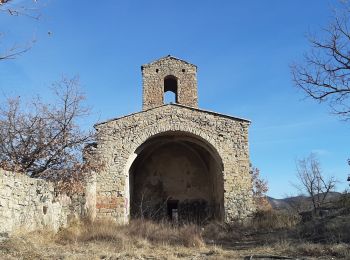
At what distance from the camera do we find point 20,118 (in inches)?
493

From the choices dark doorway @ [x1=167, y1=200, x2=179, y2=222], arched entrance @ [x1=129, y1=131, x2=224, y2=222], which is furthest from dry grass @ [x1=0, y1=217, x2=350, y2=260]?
dark doorway @ [x1=167, y1=200, x2=179, y2=222]

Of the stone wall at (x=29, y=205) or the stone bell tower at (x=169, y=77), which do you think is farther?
the stone bell tower at (x=169, y=77)

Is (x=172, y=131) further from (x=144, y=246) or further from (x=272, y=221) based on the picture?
(x=144, y=246)

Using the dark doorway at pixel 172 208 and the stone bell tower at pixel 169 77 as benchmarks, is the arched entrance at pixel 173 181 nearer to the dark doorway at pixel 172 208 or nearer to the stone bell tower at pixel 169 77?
the dark doorway at pixel 172 208

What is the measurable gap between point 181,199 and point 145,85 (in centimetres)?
589

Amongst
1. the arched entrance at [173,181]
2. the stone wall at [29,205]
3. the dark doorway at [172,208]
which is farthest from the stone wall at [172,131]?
the dark doorway at [172,208]

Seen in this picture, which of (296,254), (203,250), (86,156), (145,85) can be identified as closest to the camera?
(296,254)

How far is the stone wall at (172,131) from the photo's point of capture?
16031 mm

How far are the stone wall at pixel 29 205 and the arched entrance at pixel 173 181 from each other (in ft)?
25.8

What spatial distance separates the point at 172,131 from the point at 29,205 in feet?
25.4

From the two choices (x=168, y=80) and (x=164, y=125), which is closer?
(x=164, y=125)

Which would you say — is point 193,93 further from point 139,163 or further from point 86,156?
point 86,156

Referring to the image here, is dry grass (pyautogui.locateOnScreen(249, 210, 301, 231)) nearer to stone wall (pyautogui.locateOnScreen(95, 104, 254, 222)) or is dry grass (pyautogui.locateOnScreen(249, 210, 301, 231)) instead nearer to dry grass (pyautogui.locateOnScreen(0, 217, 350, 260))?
stone wall (pyautogui.locateOnScreen(95, 104, 254, 222))

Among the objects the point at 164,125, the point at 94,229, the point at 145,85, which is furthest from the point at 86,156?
the point at 145,85
